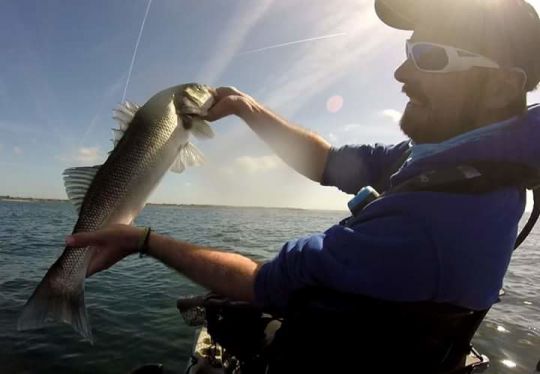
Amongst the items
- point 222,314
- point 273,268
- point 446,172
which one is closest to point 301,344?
point 273,268

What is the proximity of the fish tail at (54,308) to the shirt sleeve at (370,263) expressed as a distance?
2.40m

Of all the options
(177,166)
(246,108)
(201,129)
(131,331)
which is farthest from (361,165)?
(131,331)

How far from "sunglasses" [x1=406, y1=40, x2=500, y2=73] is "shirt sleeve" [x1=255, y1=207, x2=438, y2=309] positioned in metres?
1.32

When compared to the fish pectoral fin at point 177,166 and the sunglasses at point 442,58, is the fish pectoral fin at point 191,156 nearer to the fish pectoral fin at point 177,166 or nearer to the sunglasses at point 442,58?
the fish pectoral fin at point 177,166

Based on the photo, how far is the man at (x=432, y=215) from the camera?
86.5 inches

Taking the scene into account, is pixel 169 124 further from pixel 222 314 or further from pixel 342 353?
pixel 342 353

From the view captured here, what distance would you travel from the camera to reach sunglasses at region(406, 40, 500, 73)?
2766 mm

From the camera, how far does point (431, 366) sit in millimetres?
2543

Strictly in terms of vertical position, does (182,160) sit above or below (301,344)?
above

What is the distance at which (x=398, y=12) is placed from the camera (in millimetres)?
3402

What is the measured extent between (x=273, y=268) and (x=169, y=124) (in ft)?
8.04

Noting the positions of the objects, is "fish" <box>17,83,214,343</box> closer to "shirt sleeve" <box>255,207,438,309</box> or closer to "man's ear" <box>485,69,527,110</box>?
"shirt sleeve" <box>255,207,438,309</box>

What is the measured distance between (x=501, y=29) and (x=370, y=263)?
188 cm

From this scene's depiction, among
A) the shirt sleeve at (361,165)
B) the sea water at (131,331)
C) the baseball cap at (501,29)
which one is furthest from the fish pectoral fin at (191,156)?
the sea water at (131,331)
